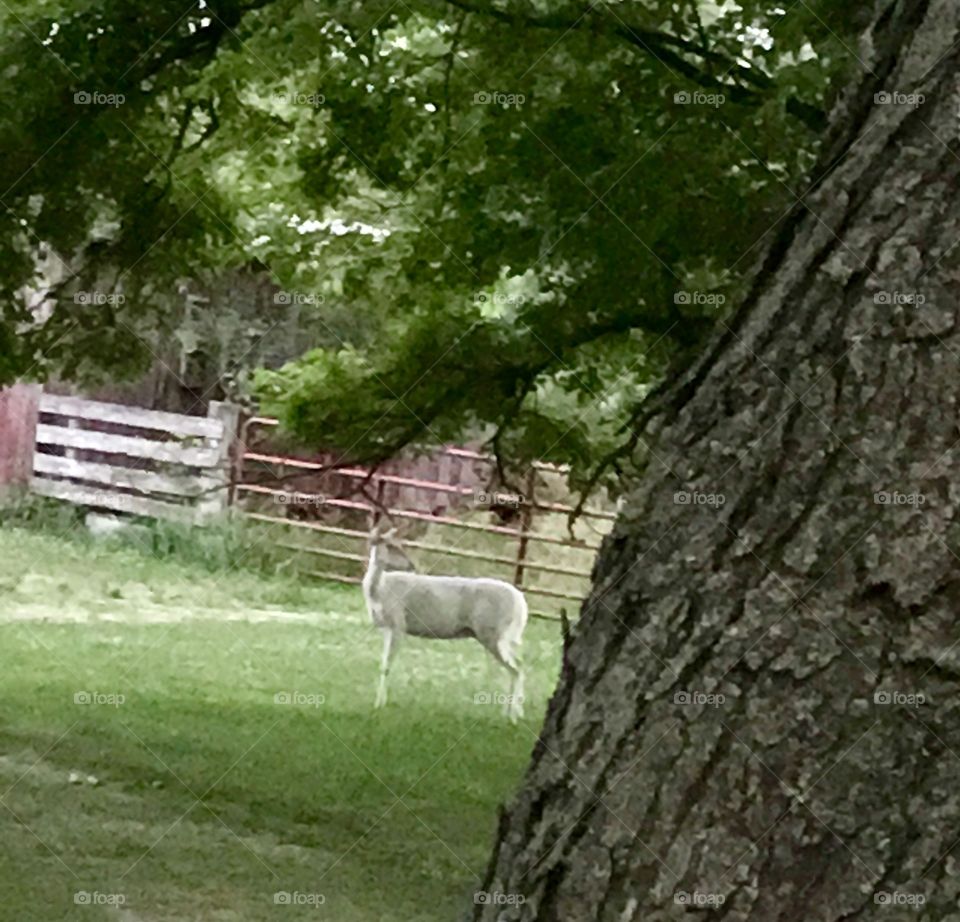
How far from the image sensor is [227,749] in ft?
6.09

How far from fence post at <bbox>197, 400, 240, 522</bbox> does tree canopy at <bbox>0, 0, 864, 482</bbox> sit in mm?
138

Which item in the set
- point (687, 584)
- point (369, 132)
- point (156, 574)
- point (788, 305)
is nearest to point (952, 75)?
point (788, 305)

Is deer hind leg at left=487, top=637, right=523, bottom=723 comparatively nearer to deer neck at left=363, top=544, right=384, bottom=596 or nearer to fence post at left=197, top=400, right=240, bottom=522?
deer neck at left=363, top=544, right=384, bottom=596

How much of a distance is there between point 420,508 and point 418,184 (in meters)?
0.46

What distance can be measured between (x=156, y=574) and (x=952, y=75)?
1.88 meters

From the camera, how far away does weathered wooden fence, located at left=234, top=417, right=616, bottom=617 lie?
205 cm

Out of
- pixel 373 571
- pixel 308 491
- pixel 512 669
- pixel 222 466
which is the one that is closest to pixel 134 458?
pixel 222 466

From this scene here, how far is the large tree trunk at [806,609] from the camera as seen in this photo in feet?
1.81

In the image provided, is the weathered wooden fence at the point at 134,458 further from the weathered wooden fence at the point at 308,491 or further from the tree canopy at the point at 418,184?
the tree canopy at the point at 418,184

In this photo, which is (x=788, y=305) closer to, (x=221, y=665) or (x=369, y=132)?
(x=369, y=132)

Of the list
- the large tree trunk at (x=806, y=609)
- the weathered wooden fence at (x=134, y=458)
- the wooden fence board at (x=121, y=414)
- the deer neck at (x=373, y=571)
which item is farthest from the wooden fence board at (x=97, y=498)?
the large tree trunk at (x=806, y=609)

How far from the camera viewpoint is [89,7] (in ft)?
5.95

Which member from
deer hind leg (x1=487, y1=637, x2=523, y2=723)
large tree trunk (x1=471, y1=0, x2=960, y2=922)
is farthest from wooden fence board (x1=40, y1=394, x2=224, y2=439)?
large tree trunk (x1=471, y1=0, x2=960, y2=922)

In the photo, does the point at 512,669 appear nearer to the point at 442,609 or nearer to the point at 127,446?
the point at 442,609
